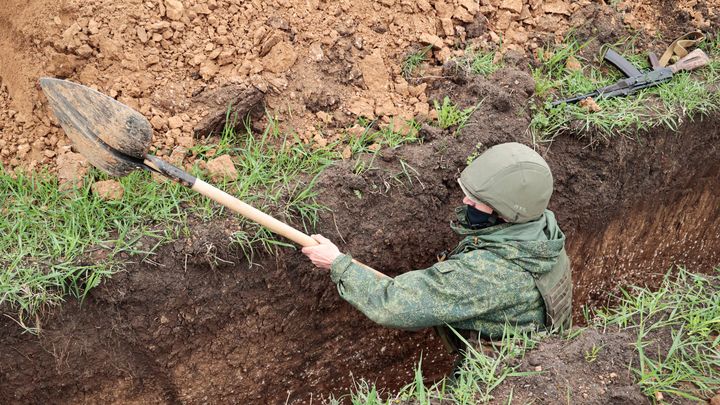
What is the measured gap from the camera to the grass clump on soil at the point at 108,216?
2.80 meters

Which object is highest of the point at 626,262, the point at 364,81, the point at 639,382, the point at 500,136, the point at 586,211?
the point at 364,81

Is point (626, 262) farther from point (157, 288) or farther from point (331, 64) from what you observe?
point (157, 288)

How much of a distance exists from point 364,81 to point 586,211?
55.5 inches

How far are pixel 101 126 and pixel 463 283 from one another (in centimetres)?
155

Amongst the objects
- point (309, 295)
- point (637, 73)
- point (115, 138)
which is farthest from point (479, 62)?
point (115, 138)

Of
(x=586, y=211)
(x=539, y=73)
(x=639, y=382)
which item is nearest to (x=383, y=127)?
(x=539, y=73)

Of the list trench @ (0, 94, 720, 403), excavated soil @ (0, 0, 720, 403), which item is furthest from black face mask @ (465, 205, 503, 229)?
trench @ (0, 94, 720, 403)

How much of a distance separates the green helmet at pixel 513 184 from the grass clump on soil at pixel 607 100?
1.05 m

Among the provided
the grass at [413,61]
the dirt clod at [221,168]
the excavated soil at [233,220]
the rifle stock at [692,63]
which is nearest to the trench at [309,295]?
the excavated soil at [233,220]

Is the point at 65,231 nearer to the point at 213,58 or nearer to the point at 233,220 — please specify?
the point at 233,220

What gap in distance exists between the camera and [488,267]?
8.48 feet

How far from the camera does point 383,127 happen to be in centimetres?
348

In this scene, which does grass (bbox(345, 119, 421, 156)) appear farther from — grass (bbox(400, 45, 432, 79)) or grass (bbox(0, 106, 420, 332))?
grass (bbox(400, 45, 432, 79))

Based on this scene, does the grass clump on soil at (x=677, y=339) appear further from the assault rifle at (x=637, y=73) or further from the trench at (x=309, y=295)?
the assault rifle at (x=637, y=73)
